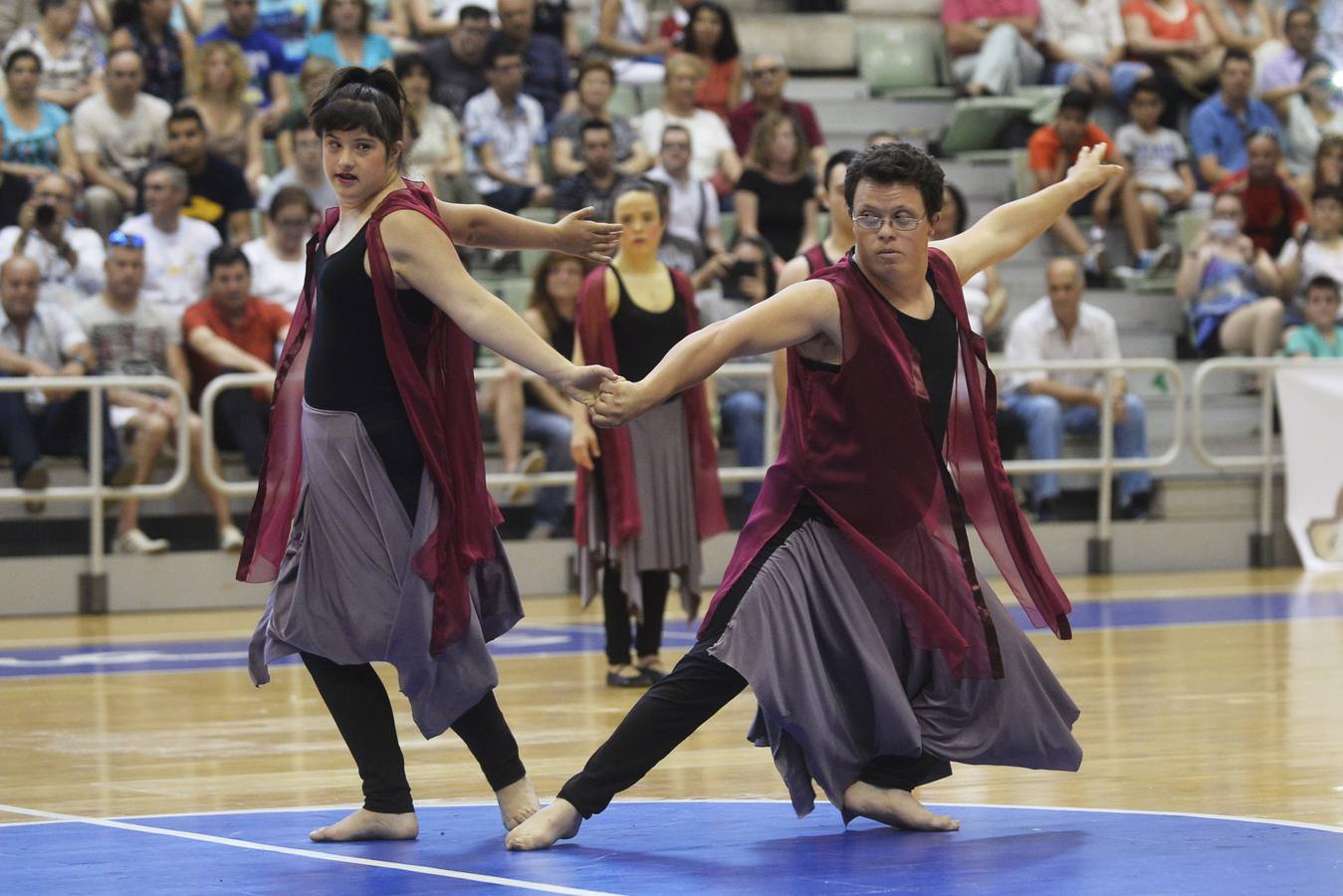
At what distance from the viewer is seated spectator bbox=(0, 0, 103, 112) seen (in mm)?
13648

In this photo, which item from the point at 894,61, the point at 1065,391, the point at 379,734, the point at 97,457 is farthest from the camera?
the point at 894,61

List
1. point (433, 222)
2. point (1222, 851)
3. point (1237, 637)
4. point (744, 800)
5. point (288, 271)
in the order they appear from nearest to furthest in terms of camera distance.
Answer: point (1222, 851) → point (433, 222) → point (744, 800) → point (1237, 637) → point (288, 271)

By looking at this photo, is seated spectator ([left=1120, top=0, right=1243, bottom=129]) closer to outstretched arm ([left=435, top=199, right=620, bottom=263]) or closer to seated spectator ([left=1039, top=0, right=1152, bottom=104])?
seated spectator ([left=1039, top=0, right=1152, bottom=104])

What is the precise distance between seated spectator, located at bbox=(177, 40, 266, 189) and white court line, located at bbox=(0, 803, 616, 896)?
836 centimetres

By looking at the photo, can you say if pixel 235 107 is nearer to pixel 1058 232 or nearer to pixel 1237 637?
pixel 1058 232

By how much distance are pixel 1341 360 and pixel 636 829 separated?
9211 millimetres

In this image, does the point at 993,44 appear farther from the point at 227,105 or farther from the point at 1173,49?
the point at 227,105

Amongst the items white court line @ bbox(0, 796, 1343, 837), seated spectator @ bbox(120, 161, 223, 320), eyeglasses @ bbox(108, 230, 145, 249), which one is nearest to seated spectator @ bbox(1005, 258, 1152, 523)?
seated spectator @ bbox(120, 161, 223, 320)

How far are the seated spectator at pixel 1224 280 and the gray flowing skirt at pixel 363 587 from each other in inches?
412

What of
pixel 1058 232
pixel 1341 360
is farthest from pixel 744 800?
pixel 1058 232

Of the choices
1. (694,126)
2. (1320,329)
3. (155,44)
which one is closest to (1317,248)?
(1320,329)

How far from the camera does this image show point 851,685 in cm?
524

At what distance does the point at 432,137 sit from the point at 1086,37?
583 cm

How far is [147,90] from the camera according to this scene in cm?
1395
